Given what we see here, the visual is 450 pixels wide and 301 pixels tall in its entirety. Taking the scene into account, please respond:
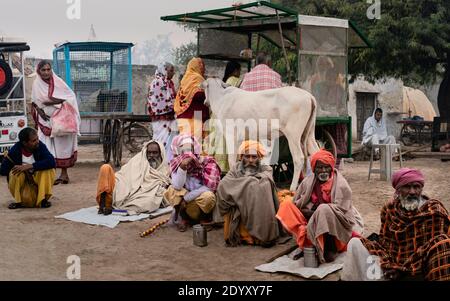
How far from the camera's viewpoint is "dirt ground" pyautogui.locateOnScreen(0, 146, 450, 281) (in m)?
4.52

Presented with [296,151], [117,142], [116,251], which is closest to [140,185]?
[116,251]

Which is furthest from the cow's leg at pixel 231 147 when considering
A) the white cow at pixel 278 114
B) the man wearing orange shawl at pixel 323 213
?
the man wearing orange shawl at pixel 323 213

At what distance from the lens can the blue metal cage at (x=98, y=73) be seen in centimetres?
1116

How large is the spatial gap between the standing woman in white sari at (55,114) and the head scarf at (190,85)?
2032 millimetres

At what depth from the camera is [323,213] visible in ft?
14.7

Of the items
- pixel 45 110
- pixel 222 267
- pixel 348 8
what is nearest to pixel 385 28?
pixel 348 8

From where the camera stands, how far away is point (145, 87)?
18.5 metres

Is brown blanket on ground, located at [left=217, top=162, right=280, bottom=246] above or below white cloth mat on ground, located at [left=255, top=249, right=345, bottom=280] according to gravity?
above

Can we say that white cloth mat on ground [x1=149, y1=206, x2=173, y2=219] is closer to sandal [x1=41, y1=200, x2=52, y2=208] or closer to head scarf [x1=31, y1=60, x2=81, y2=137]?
sandal [x1=41, y1=200, x2=52, y2=208]

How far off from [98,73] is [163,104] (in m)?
2.92

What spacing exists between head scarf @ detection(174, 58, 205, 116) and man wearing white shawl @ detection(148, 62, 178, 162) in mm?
920

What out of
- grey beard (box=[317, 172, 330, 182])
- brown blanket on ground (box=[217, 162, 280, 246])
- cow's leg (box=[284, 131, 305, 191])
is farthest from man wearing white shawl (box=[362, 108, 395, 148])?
grey beard (box=[317, 172, 330, 182])
